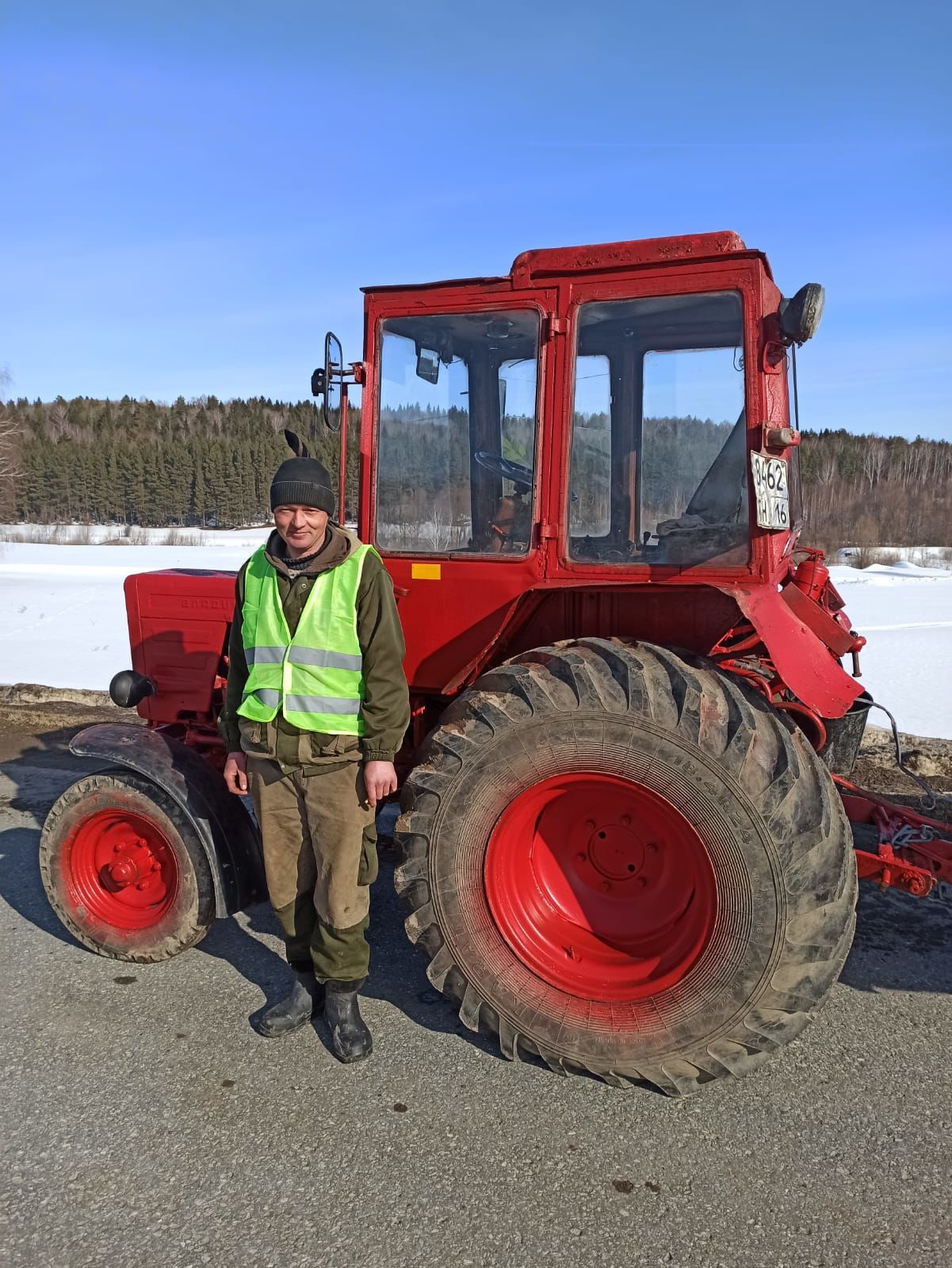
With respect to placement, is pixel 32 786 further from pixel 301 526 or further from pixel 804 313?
pixel 804 313

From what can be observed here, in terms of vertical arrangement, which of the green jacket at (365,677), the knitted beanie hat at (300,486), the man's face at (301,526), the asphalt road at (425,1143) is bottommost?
the asphalt road at (425,1143)

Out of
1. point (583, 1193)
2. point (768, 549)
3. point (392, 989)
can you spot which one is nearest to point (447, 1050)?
point (392, 989)

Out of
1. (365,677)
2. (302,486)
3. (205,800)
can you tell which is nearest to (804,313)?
(302,486)

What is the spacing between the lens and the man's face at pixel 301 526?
2.62 m

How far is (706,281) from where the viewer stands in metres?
2.71

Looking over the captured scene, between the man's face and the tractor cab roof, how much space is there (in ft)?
3.23

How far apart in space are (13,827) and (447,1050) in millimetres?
3005

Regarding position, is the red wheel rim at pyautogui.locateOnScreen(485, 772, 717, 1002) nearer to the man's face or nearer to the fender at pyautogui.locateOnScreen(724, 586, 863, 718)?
the fender at pyautogui.locateOnScreen(724, 586, 863, 718)

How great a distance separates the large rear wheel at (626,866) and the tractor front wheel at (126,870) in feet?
3.18

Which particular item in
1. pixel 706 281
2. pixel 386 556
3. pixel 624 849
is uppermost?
pixel 706 281

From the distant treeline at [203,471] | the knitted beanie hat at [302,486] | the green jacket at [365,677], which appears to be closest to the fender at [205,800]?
the green jacket at [365,677]

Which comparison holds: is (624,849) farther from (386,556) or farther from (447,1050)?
(386,556)

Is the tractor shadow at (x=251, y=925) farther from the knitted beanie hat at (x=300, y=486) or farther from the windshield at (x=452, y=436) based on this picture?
the knitted beanie hat at (x=300, y=486)

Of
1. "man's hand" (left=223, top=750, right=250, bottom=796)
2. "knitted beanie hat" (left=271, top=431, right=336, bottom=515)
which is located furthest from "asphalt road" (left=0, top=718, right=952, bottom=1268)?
"knitted beanie hat" (left=271, top=431, right=336, bottom=515)
